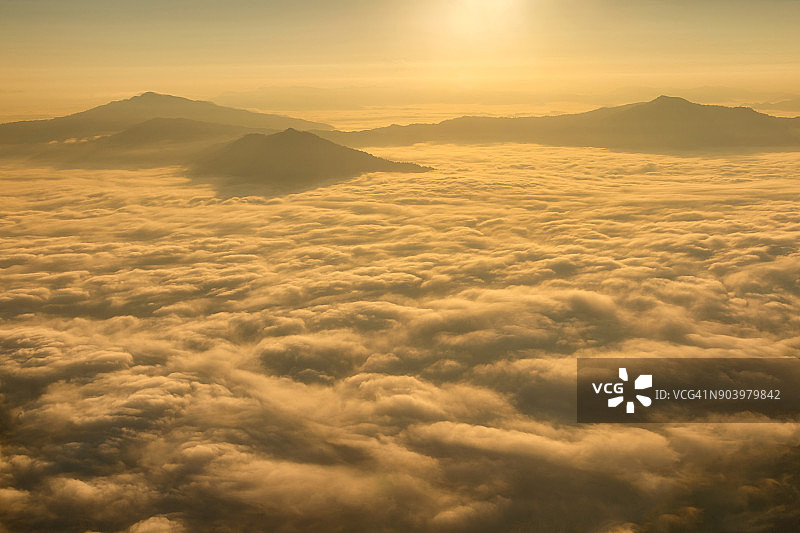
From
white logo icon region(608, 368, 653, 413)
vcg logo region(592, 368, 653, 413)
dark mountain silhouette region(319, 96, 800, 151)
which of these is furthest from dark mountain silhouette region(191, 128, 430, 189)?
white logo icon region(608, 368, 653, 413)

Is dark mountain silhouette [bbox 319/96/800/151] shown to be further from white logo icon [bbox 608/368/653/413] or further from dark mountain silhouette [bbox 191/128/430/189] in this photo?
white logo icon [bbox 608/368/653/413]

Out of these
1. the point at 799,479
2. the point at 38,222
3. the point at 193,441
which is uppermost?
the point at 38,222

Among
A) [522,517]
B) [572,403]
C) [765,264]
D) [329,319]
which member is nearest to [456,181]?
[765,264]

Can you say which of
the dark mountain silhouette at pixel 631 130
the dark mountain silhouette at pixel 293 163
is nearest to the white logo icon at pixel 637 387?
the dark mountain silhouette at pixel 293 163

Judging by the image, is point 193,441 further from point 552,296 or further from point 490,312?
point 552,296

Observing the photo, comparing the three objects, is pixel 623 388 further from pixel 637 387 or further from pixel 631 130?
pixel 631 130

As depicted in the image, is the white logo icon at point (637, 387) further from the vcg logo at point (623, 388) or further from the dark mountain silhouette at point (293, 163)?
the dark mountain silhouette at point (293, 163)

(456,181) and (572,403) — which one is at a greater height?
(456,181)
